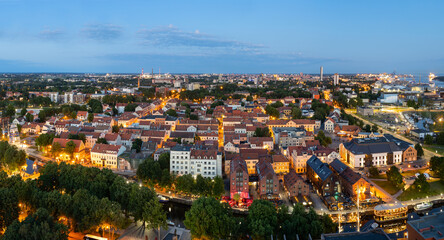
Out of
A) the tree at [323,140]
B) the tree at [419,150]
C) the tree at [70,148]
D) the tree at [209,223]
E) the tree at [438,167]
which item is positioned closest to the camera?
A: the tree at [209,223]

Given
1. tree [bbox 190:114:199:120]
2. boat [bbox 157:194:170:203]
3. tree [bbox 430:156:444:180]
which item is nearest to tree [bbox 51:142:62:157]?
boat [bbox 157:194:170:203]

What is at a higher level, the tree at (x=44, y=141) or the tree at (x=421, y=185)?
the tree at (x=44, y=141)

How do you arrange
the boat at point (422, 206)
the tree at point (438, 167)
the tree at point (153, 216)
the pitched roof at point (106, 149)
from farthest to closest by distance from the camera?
1. the pitched roof at point (106, 149)
2. the tree at point (438, 167)
3. the boat at point (422, 206)
4. the tree at point (153, 216)

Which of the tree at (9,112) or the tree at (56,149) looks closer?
the tree at (56,149)

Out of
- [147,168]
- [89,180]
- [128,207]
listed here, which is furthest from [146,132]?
[128,207]

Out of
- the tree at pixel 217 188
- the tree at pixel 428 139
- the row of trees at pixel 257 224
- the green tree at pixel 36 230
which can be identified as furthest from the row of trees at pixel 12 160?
the tree at pixel 428 139

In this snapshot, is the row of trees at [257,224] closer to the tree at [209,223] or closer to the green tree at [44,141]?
the tree at [209,223]

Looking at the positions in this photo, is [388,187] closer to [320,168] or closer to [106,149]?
[320,168]
